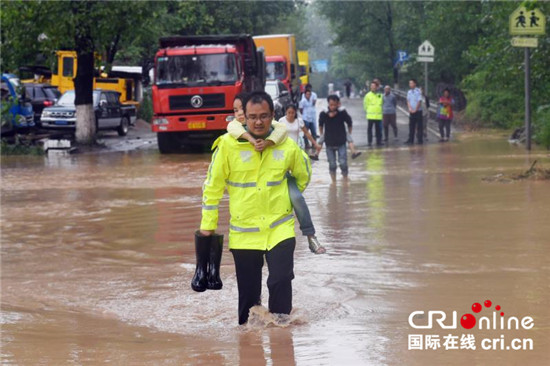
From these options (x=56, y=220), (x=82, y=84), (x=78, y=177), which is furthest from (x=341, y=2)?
(x=56, y=220)

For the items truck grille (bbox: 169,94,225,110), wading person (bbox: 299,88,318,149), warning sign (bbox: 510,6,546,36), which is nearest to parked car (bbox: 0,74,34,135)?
truck grille (bbox: 169,94,225,110)

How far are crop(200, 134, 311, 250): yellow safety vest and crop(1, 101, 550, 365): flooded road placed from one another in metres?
0.74

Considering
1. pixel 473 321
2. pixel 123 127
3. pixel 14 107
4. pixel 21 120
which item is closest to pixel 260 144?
pixel 473 321

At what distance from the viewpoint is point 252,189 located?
25.1ft

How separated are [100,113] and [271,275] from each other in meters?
31.0

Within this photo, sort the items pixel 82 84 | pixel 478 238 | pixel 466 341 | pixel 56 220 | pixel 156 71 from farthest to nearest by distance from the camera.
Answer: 1. pixel 82 84
2. pixel 156 71
3. pixel 56 220
4. pixel 478 238
5. pixel 466 341

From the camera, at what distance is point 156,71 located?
29875mm

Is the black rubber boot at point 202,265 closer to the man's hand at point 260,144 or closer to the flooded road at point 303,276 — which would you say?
the flooded road at point 303,276

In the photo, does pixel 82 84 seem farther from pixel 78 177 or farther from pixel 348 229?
pixel 348 229

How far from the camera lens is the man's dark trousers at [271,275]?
7.68 meters

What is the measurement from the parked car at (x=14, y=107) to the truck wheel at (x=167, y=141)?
14.9 feet

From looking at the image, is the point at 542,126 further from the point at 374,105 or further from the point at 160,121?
the point at 160,121

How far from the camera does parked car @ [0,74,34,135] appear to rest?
32250 millimetres

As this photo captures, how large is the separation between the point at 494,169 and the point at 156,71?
37.0 feet
